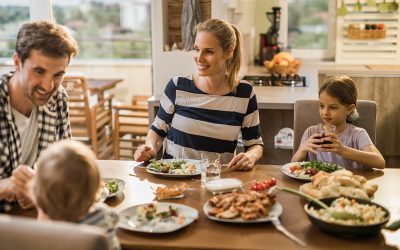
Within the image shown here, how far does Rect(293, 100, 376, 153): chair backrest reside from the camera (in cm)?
244

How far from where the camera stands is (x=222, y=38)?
91.7 inches

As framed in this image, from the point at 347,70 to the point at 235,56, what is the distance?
1.98 metres

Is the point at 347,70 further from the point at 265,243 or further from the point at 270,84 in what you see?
the point at 265,243

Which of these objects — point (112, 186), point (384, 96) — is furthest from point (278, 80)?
point (112, 186)

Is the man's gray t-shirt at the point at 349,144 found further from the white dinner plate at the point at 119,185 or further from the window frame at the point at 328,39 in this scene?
the window frame at the point at 328,39

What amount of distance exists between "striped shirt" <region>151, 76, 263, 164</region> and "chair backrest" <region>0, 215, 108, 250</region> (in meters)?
1.38

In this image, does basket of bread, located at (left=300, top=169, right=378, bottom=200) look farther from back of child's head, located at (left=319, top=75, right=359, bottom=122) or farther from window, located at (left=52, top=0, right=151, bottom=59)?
window, located at (left=52, top=0, right=151, bottom=59)

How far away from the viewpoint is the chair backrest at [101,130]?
15.0 feet

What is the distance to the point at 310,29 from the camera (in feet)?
17.7

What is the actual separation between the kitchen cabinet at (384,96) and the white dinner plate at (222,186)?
2539 millimetres

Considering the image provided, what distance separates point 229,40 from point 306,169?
0.71 m

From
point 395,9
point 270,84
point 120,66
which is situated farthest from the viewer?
point 120,66

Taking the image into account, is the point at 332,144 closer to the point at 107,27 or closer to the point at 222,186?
the point at 222,186

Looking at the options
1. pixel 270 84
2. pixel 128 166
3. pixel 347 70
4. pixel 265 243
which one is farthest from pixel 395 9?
pixel 265 243
